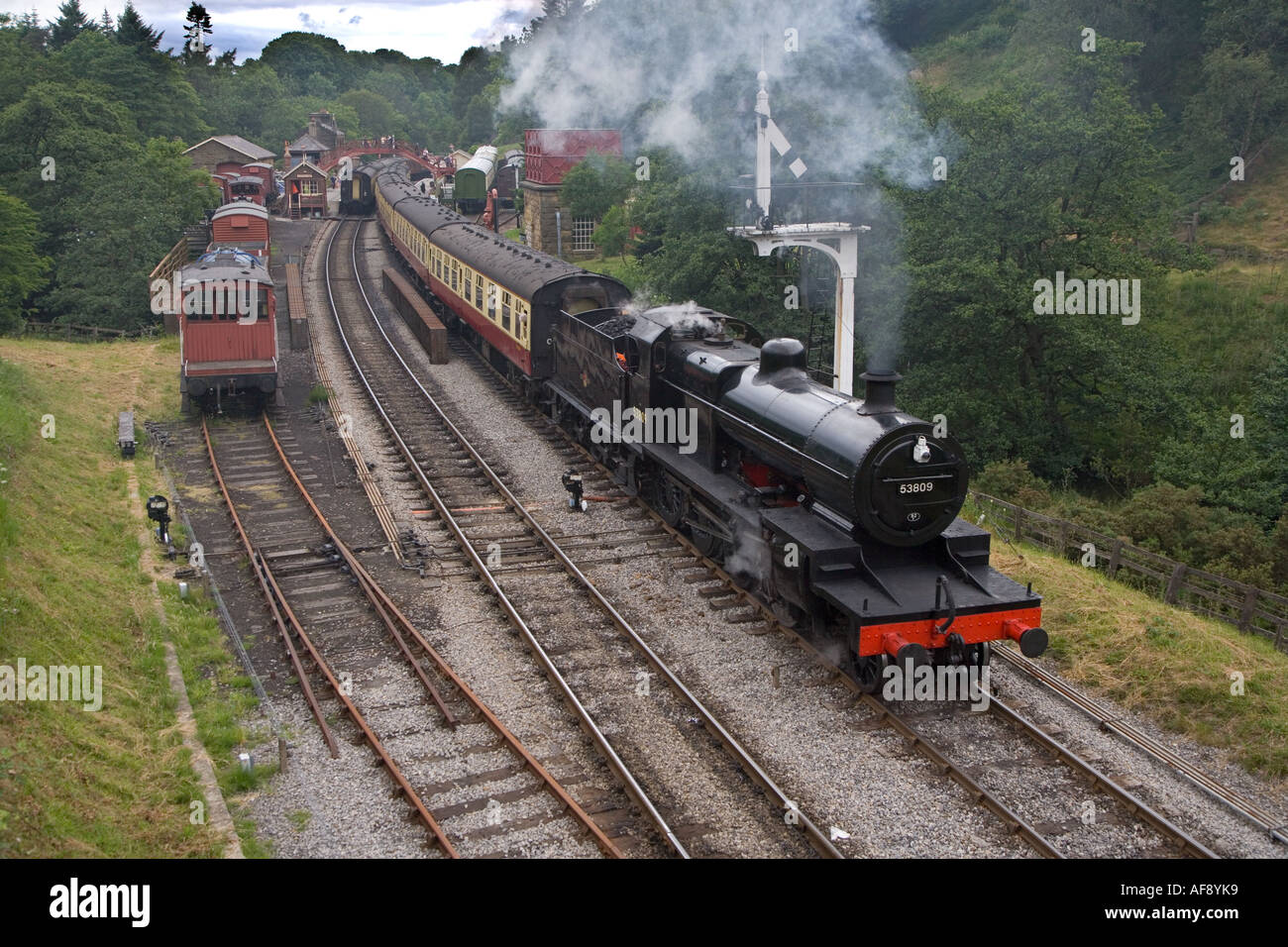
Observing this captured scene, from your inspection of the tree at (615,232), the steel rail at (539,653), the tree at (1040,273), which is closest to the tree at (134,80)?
the tree at (615,232)

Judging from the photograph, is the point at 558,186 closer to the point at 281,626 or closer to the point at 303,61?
the point at 281,626

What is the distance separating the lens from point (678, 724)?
1061 centimetres

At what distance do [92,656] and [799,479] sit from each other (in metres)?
8.06

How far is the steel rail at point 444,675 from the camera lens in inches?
347

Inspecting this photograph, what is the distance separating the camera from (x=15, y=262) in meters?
33.2

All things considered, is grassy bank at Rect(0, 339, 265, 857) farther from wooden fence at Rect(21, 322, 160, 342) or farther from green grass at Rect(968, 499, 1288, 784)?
wooden fence at Rect(21, 322, 160, 342)

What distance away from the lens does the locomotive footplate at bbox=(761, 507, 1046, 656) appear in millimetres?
10336

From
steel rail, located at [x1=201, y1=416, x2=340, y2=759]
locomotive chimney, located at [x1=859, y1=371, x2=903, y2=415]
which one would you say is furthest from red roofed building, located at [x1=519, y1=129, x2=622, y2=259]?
locomotive chimney, located at [x1=859, y1=371, x2=903, y2=415]

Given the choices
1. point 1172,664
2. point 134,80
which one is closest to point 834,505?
point 1172,664

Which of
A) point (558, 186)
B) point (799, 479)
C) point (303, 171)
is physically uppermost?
point (303, 171)

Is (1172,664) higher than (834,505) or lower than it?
lower

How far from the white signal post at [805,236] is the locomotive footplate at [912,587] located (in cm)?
623

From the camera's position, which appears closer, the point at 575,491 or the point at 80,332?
the point at 575,491
